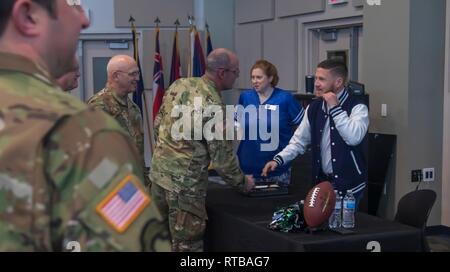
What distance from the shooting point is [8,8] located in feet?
2.28

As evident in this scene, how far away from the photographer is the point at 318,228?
2420 mm

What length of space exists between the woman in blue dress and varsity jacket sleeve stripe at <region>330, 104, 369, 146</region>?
142cm

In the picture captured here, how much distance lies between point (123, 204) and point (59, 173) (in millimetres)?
81

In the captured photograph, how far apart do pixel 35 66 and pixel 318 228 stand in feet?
6.18

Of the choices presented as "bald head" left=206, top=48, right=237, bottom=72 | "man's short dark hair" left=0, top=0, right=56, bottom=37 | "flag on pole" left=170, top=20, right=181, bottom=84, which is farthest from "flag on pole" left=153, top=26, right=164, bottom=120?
"man's short dark hair" left=0, top=0, right=56, bottom=37

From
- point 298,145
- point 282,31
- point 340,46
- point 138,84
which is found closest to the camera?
point 298,145

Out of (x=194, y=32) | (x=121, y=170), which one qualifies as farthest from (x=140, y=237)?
(x=194, y=32)

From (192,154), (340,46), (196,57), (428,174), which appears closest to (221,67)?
(192,154)

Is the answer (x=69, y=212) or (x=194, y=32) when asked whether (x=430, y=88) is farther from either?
(x=69, y=212)

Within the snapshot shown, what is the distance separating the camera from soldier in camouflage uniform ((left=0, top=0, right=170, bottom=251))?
2.13 feet

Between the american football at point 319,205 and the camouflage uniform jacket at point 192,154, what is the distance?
72 cm

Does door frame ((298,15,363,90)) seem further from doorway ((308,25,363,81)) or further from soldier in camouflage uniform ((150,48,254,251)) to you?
soldier in camouflage uniform ((150,48,254,251))

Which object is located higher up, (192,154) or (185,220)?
(192,154)

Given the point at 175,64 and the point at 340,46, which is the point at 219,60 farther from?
the point at 175,64
